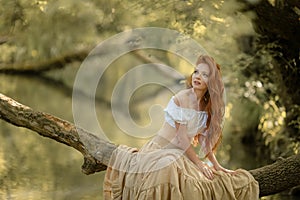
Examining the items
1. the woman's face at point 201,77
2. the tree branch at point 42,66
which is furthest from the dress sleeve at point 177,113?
the tree branch at point 42,66

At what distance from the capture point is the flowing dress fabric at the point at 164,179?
351cm

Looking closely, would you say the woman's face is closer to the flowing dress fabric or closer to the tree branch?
the flowing dress fabric

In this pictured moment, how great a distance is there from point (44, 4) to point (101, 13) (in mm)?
577

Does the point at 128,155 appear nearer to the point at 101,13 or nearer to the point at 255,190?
the point at 255,190

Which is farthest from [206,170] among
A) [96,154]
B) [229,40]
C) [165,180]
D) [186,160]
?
[229,40]

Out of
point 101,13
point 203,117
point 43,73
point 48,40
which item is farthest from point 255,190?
point 43,73

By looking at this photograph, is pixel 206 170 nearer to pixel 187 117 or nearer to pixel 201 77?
pixel 187 117

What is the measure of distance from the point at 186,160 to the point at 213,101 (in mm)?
372

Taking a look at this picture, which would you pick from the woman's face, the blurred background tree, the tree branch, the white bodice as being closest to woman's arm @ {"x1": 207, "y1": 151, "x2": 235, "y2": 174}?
the white bodice

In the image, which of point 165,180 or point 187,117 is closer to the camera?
point 165,180

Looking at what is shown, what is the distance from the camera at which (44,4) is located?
6.87 m

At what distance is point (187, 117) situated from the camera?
3727 mm

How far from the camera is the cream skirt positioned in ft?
11.5

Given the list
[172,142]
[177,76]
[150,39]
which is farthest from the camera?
[177,76]
